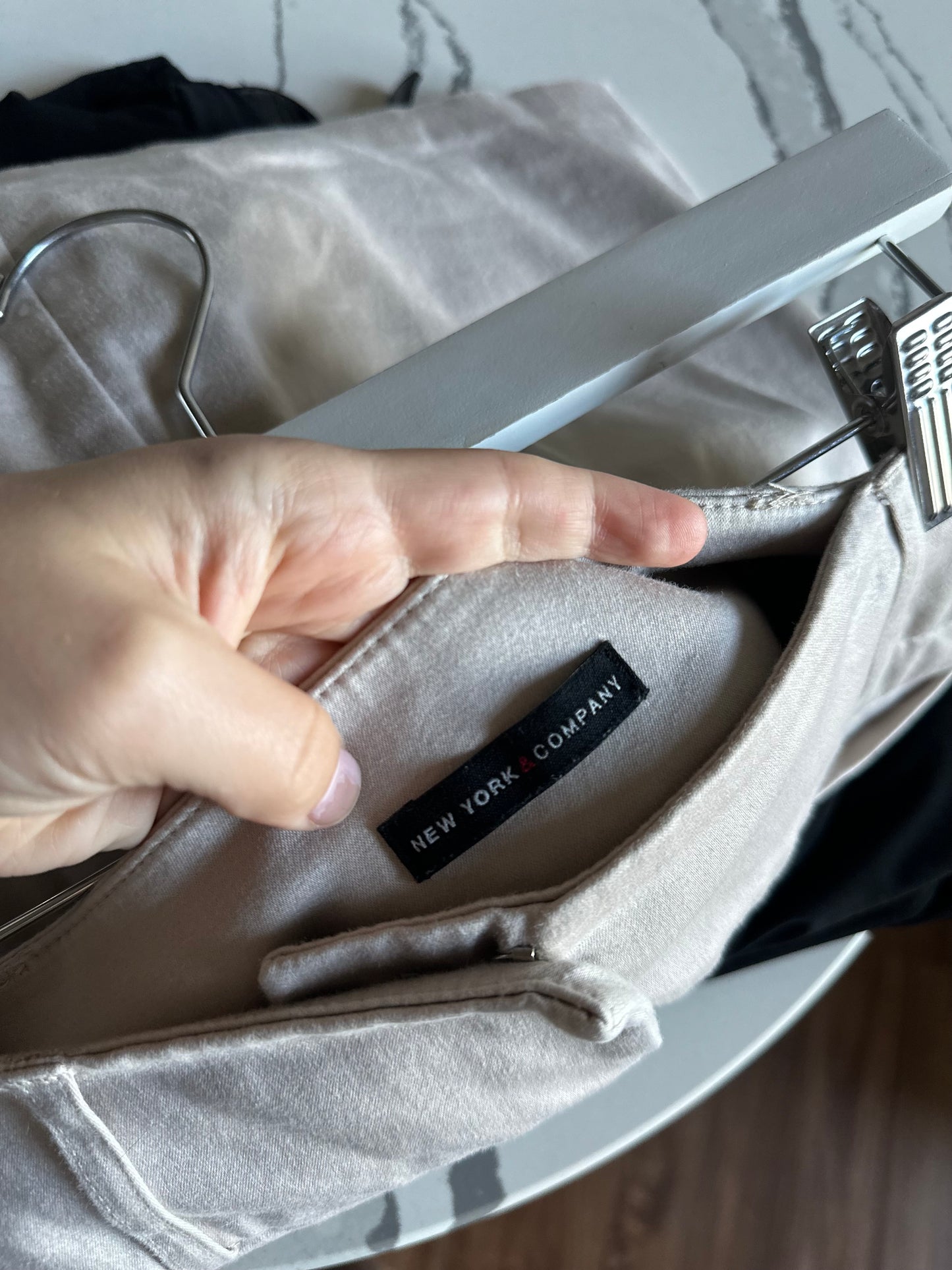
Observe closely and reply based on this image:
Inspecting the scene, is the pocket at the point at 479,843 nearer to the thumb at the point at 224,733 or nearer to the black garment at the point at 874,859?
the thumb at the point at 224,733

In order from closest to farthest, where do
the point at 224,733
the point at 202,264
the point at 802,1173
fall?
→ the point at 224,733 < the point at 202,264 < the point at 802,1173

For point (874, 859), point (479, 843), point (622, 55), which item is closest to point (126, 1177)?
point (479, 843)

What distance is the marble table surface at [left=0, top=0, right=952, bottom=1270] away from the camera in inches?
30.0

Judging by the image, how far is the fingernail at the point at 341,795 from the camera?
394 mm

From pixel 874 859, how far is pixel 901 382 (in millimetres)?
296

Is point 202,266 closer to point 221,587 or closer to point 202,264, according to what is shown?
point 202,264

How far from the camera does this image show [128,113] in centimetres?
70

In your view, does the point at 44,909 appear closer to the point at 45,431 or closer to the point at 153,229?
the point at 45,431

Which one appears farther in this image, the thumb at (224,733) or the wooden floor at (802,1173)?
the wooden floor at (802,1173)

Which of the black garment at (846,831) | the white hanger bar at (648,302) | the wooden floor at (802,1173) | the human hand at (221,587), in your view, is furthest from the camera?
the wooden floor at (802,1173)

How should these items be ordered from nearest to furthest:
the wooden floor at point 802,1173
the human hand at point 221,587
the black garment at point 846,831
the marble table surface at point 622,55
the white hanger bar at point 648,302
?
the human hand at point 221,587, the white hanger bar at point 648,302, the black garment at point 846,831, the marble table surface at point 622,55, the wooden floor at point 802,1173

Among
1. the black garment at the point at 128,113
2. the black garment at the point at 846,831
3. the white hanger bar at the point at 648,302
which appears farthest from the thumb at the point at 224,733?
the black garment at the point at 128,113

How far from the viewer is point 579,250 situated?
2.08 feet

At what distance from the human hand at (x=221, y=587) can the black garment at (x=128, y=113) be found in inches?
17.6
